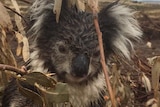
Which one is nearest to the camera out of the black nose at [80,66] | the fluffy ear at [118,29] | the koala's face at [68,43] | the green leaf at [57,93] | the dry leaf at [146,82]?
the green leaf at [57,93]

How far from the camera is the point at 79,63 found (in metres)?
3.51

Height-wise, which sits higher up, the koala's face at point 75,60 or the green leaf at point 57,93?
the green leaf at point 57,93

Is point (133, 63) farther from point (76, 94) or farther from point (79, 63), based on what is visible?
point (79, 63)

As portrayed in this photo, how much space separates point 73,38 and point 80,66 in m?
0.34

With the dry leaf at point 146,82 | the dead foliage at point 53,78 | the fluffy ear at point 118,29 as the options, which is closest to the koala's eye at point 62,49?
the dead foliage at point 53,78

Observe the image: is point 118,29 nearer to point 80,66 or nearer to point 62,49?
point 62,49

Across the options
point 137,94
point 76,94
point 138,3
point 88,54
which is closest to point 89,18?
point 88,54

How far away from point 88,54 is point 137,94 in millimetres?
1202

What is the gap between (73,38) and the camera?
377cm

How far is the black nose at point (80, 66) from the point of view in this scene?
11.5 ft

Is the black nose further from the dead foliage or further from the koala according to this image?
the dead foliage

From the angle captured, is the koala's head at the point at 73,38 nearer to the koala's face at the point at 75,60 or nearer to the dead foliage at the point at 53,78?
the koala's face at the point at 75,60

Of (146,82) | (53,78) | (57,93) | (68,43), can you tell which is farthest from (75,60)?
(146,82)

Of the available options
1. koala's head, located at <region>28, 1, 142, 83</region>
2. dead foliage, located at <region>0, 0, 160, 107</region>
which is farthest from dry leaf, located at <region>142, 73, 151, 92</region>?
koala's head, located at <region>28, 1, 142, 83</region>
